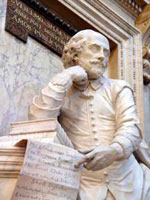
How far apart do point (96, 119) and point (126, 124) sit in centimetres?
22

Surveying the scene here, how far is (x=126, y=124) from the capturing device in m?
3.21

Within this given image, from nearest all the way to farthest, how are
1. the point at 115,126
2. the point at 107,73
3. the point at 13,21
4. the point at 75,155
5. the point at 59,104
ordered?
the point at 75,155 < the point at 59,104 < the point at 115,126 < the point at 13,21 < the point at 107,73

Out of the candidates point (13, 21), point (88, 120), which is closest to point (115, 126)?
point (88, 120)

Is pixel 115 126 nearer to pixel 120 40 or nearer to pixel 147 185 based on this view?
pixel 147 185

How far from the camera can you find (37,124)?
2939mm

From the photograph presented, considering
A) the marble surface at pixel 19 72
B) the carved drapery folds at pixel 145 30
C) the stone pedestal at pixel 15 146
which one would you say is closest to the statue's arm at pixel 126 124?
the stone pedestal at pixel 15 146

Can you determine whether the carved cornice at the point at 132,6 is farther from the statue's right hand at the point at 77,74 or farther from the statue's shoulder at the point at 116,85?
the statue's right hand at the point at 77,74

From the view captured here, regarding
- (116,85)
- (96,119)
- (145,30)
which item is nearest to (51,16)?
(145,30)

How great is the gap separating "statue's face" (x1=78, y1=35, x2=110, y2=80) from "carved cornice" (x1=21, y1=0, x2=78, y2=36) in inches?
40.9

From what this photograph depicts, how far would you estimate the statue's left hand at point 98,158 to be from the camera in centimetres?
283

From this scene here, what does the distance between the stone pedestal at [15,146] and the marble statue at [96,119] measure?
69mm

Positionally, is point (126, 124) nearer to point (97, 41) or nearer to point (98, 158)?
point (98, 158)

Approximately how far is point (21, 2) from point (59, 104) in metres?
1.47

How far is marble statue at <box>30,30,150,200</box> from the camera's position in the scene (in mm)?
3024
